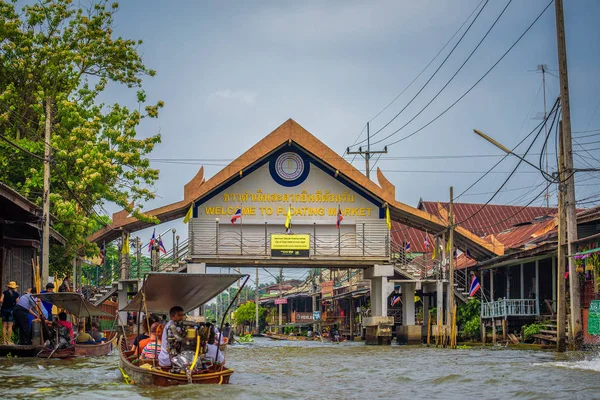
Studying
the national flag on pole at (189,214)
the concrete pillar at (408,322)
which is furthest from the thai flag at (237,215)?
the concrete pillar at (408,322)

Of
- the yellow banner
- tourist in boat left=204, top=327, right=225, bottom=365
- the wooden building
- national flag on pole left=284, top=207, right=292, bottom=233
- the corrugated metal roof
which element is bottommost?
tourist in boat left=204, top=327, right=225, bottom=365

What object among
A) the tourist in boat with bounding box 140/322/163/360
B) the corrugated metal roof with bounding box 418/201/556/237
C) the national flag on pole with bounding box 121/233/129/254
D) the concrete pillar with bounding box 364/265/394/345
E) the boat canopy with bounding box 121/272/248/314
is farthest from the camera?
the corrugated metal roof with bounding box 418/201/556/237

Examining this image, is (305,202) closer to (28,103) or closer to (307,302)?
(28,103)

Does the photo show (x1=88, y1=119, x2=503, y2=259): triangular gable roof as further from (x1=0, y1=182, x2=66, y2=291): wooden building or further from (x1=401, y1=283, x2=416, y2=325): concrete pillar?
(x1=0, y1=182, x2=66, y2=291): wooden building

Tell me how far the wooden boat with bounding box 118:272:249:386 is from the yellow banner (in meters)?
19.7

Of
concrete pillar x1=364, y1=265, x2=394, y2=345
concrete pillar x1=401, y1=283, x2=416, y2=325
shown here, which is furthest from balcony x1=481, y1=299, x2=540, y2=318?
concrete pillar x1=401, y1=283, x2=416, y2=325

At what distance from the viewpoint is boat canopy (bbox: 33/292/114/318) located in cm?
2267

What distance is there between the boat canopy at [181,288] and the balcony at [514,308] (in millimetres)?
20848

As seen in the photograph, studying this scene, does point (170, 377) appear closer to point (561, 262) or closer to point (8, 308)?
point (8, 308)

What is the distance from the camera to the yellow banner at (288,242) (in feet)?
130

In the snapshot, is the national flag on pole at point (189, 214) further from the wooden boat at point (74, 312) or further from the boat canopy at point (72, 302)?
the wooden boat at point (74, 312)

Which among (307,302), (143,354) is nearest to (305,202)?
(143,354)

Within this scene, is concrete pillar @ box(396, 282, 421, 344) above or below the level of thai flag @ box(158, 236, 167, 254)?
below

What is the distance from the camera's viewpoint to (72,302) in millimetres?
24266
